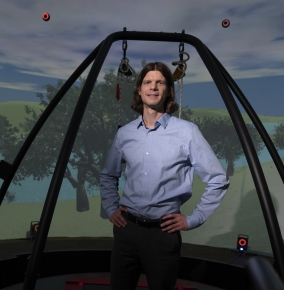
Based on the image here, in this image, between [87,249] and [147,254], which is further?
[87,249]

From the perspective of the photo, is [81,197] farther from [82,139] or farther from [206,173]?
[206,173]

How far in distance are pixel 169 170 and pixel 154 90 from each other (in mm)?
395

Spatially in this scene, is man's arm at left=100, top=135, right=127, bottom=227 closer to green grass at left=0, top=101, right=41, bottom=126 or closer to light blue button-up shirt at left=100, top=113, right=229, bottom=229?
light blue button-up shirt at left=100, top=113, right=229, bottom=229

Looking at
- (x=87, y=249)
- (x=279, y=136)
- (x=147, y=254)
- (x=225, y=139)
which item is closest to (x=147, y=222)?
(x=147, y=254)

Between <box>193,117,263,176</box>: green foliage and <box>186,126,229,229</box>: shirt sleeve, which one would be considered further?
<box>193,117,263,176</box>: green foliage

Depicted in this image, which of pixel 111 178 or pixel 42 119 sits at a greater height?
pixel 42 119

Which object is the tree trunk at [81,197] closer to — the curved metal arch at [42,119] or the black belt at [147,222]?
the curved metal arch at [42,119]

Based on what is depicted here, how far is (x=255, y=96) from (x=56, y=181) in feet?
47.0

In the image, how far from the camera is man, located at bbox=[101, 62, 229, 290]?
1658mm

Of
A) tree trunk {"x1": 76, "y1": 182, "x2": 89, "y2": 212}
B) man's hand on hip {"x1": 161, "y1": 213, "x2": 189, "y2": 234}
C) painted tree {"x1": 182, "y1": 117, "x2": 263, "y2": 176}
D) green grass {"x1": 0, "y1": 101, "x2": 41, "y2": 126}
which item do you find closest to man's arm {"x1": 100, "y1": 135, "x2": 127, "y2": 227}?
man's hand on hip {"x1": 161, "y1": 213, "x2": 189, "y2": 234}

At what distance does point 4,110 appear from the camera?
704 inches

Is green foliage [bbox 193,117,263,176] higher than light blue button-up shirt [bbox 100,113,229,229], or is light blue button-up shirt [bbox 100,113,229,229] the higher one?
green foliage [bbox 193,117,263,176]

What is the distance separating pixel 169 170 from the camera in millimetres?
1723

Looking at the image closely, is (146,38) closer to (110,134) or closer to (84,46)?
(110,134)
